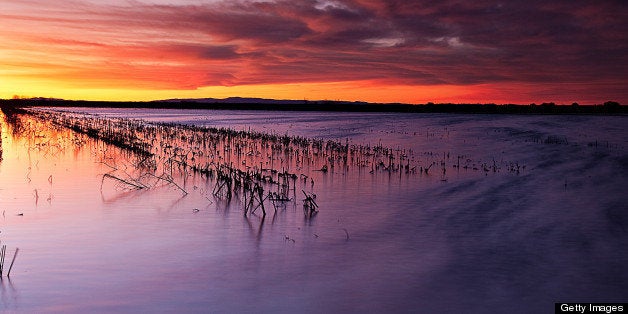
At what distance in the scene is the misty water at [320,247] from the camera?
609 cm

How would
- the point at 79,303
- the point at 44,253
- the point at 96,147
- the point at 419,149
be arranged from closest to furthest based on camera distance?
the point at 79,303 → the point at 44,253 → the point at 96,147 → the point at 419,149

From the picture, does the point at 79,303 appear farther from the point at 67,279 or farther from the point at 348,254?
the point at 348,254

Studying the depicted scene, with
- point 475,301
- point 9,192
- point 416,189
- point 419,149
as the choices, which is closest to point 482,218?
point 416,189

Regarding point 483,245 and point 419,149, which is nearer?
point 483,245

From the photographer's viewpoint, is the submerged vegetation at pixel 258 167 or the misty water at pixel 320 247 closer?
the misty water at pixel 320 247

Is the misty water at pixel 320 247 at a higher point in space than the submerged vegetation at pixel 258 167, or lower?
lower

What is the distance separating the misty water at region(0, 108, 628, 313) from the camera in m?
6.09

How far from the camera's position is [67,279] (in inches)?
253

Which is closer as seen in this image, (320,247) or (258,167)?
(320,247)

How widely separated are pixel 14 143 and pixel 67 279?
2055 centimetres

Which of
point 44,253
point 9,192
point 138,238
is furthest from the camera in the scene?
point 9,192

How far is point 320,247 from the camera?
8297 mm

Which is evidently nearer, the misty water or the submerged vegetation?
the misty water

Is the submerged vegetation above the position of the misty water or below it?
above
